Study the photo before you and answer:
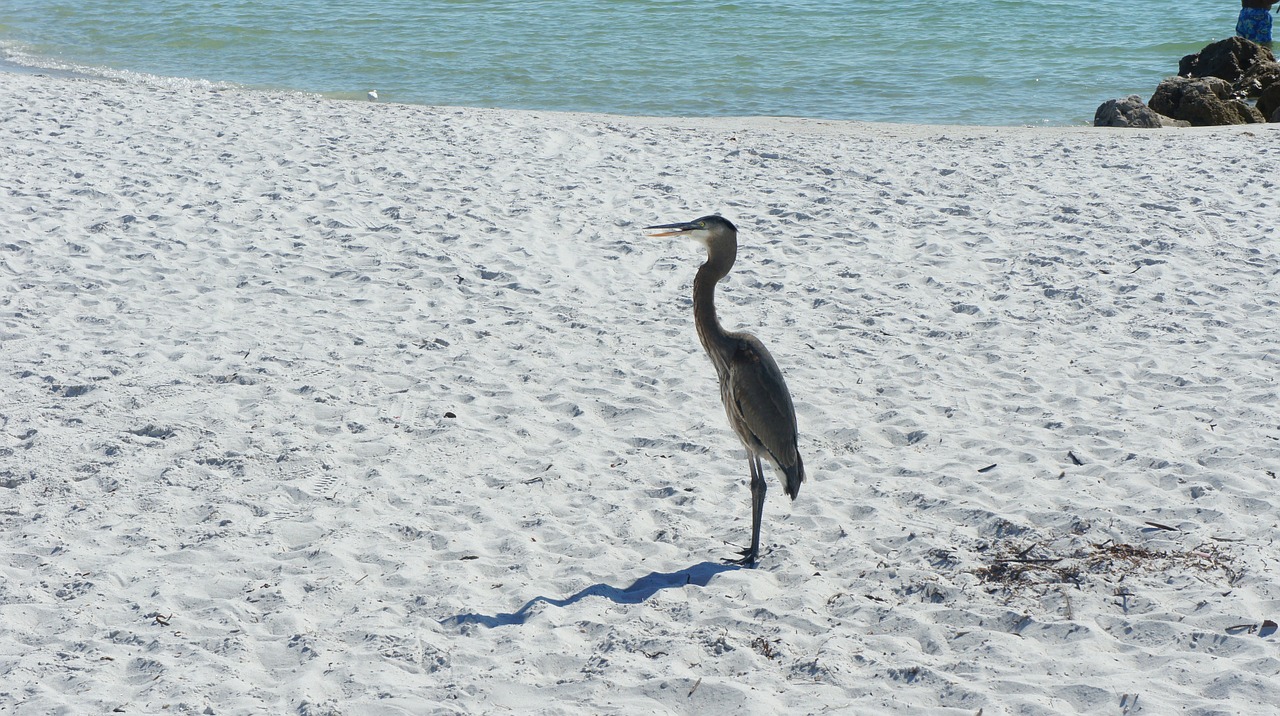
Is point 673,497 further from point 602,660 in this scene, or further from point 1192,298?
point 1192,298

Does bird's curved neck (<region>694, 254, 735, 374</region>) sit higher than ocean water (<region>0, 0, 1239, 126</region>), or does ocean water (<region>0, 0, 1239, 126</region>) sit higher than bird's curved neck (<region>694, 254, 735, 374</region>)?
ocean water (<region>0, 0, 1239, 126</region>)

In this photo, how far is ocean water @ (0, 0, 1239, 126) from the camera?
1747 cm

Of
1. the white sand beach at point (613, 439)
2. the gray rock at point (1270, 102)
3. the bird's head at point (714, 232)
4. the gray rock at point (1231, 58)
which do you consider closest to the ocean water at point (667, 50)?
the gray rock at point (1231, 58)

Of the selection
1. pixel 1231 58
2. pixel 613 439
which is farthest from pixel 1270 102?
pixel 613 439

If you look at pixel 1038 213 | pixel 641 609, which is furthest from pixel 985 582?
pixel 1038 213

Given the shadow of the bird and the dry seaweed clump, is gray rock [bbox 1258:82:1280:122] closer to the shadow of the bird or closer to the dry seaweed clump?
the dry seaweed clump

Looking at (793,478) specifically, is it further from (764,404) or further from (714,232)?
(714,232)

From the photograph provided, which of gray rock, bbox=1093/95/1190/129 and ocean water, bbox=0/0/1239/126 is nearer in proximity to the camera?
gray rock, bbox=1093/95/1190/129

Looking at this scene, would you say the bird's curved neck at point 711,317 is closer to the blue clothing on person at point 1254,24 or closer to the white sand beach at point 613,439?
the white sand beach at point 613,439

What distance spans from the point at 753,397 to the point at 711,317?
0.46 metres

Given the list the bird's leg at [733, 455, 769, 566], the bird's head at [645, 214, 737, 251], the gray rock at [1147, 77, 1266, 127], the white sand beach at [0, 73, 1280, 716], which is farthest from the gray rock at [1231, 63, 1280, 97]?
the bird's leg at [733, 455, 769, 566]

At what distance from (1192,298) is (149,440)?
6755 mm

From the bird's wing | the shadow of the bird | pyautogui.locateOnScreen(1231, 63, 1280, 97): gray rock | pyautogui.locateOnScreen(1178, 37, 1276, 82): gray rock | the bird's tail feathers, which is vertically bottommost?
the shadow of the bird

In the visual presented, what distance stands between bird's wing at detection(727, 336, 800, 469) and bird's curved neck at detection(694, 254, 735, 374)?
0.08m
